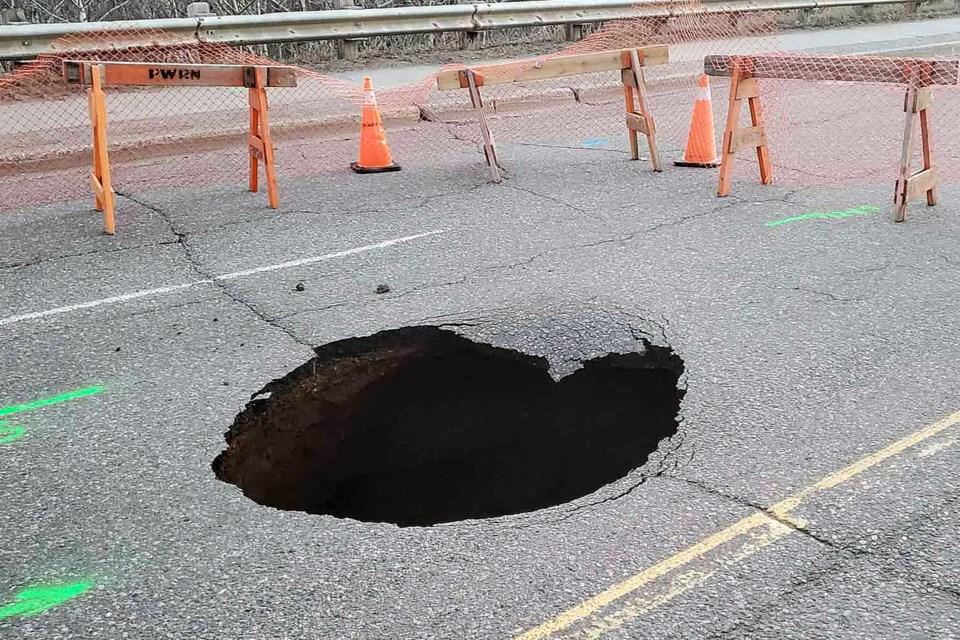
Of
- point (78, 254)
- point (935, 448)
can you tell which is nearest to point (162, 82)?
point (78, 254)

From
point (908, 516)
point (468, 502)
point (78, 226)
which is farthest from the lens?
point (78, 226)

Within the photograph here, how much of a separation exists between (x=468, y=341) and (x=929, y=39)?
1427 cm

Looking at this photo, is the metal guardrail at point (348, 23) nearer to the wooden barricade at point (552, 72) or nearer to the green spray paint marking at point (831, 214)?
the wooden barricade at point (552, 72)

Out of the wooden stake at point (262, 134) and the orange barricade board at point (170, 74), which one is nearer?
the orange barricade board at point (170, 74)

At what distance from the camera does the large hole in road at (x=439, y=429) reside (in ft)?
12.8

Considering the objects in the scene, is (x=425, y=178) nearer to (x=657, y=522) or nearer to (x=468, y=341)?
(x=468, y=341)

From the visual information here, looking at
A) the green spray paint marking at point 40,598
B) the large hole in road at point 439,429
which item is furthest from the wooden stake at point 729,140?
the green spray paint marking at point 40,598

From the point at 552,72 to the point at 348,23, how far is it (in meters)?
4.47

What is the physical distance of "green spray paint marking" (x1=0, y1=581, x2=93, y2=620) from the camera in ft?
9.76

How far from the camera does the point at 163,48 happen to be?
9891 mm

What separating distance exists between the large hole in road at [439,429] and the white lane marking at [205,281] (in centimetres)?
135

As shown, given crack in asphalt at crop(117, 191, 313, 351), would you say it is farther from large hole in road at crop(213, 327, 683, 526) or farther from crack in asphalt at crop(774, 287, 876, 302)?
crack in asphalt at crop(774, 287, 876, 302)

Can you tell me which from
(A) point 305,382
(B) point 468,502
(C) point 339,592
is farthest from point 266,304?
(C) point 339,592

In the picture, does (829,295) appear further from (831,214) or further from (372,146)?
(372,146)
